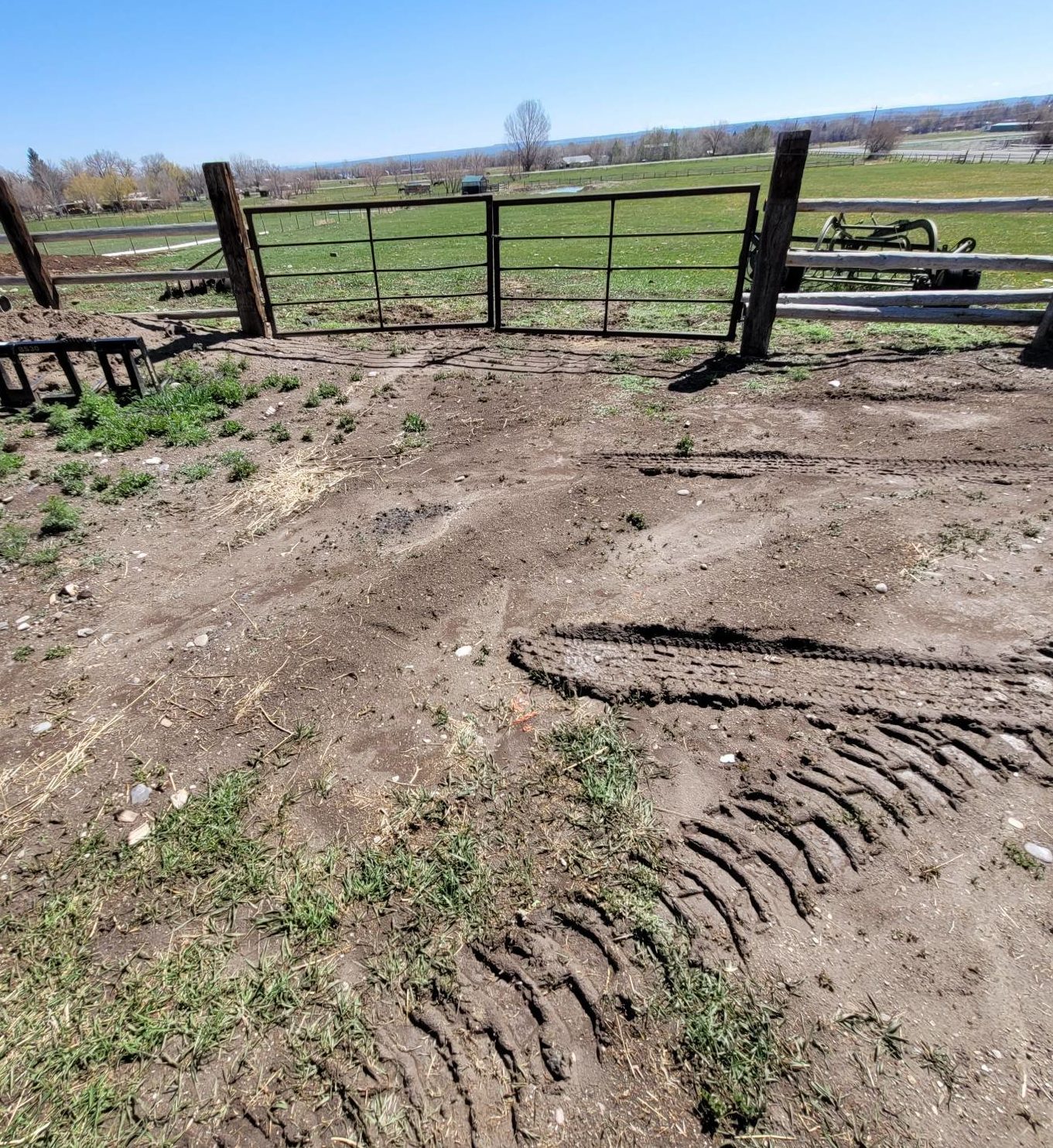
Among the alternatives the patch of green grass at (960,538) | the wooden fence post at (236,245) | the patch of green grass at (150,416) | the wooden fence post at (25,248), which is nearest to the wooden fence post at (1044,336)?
the patch of green grass at (960,538)

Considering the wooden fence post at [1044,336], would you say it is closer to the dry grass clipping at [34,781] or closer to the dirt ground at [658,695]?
the dirt ground at [658,695]

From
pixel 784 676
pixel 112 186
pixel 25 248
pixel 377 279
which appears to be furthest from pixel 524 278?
pixel 112 186

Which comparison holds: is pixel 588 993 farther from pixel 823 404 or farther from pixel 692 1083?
pixel 823 404

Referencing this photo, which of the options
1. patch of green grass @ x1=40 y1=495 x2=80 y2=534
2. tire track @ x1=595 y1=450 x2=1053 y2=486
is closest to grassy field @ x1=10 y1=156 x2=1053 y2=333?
tire track @ x1=595 y1=450 x2=1053 y2=486

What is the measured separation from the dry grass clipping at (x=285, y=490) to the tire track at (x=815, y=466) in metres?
2.17

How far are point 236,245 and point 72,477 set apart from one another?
13.6 ft

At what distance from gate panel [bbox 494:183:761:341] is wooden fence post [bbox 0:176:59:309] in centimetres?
581

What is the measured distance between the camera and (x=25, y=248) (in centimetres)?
781

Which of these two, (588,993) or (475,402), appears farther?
(475,402)

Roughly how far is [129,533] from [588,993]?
13.5 feet

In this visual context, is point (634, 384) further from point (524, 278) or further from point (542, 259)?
point (542, 259)

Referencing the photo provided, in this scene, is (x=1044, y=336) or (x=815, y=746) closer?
(x=815, y=746)

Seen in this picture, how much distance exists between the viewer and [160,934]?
2041 mm

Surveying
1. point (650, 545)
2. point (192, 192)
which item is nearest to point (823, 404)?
point (650, 545)
